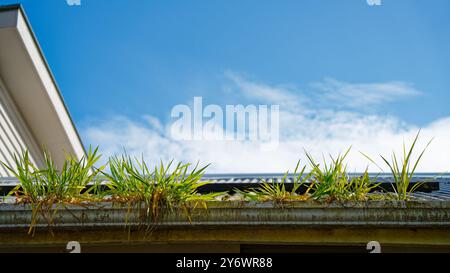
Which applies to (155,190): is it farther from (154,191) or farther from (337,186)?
(337,186)

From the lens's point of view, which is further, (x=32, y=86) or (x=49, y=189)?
(x=32, y=86)

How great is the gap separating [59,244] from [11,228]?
0.31 metres

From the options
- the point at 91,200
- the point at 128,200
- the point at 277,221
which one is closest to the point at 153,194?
the point at 128,200

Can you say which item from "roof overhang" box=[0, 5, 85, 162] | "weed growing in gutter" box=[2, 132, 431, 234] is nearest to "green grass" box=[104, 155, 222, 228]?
"weed growing in gutter" box=[2, 132, 431, 234]

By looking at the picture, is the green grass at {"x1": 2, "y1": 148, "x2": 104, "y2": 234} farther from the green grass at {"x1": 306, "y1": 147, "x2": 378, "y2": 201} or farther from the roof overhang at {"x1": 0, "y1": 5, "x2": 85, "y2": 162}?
the roof overhang at {"x1": 0, "y1": 5, "x2": 85, "y2": 162}

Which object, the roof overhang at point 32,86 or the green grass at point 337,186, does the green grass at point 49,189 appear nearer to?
the green grass at point 337,186

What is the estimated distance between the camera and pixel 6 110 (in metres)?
6.68

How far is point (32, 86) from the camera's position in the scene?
21.3ft

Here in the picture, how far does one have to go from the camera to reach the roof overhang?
5867 millimetres

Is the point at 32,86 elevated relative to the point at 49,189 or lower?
elevated

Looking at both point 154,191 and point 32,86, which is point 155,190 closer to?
point 154,191

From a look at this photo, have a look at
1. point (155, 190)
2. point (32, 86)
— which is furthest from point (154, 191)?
point (32, 86)

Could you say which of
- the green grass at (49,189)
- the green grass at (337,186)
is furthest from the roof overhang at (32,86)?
the green grass at (337,186)

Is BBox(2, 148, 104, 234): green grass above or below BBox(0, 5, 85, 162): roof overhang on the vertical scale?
below
